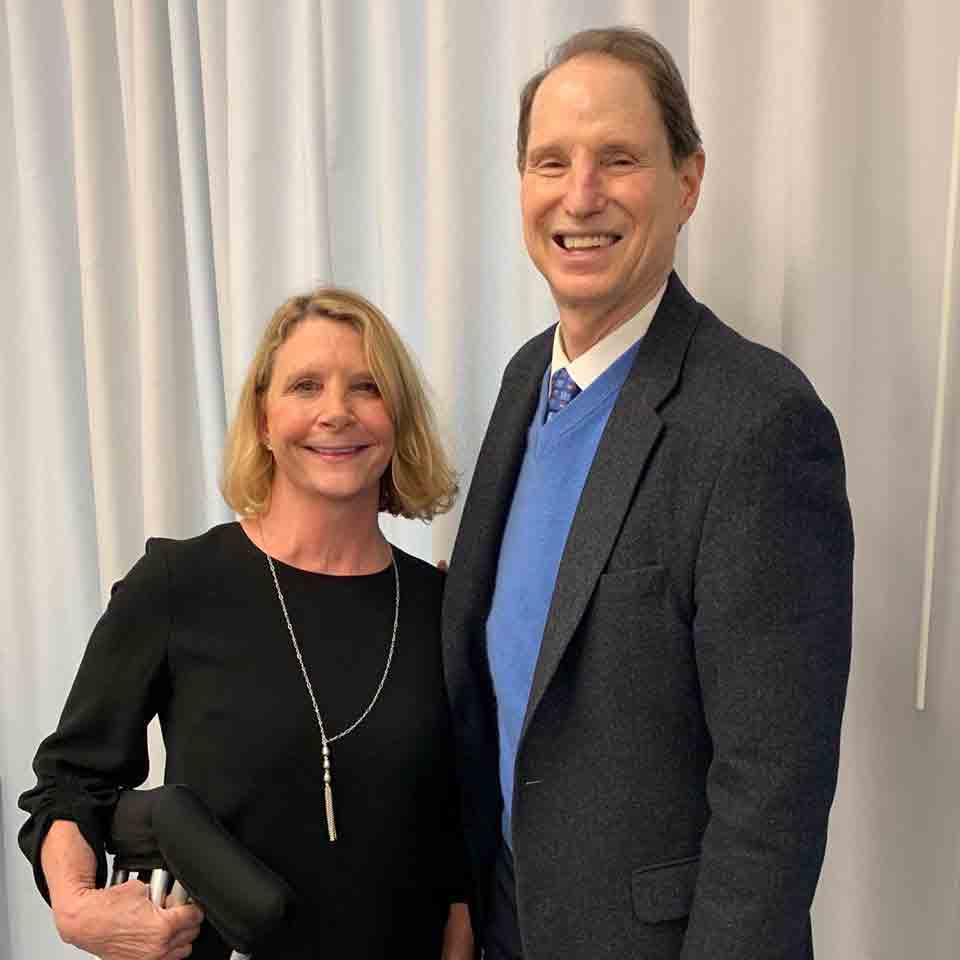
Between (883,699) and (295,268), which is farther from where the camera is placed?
(295,268)

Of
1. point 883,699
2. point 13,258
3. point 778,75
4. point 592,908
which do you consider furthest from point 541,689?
point 13,258

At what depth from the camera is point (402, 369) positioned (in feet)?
4.42

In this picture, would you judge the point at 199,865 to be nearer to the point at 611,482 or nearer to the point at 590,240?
the point at 611,482

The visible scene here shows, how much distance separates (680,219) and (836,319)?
10.4 inches

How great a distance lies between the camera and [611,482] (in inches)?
41.6

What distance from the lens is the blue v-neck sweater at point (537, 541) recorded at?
115 centimetres

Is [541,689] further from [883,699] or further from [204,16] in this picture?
[204,16]

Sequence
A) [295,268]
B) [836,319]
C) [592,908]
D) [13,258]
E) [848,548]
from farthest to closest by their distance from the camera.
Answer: [13,258] → [295,268] → [836,319] → [592,908] → [848,548]

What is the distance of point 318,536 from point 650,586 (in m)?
0.51

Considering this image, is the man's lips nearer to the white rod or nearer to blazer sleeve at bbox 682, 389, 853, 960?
blazer sleeve at bbox 682, 389, 853, 960

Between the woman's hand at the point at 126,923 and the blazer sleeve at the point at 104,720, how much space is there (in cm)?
5

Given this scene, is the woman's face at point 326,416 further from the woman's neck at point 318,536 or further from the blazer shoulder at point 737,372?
the blazer shoulder at point 737,372

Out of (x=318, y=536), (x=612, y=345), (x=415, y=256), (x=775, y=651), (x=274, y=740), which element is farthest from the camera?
(x=415, y=256)

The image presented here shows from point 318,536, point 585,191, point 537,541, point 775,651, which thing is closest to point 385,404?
point 318,536
